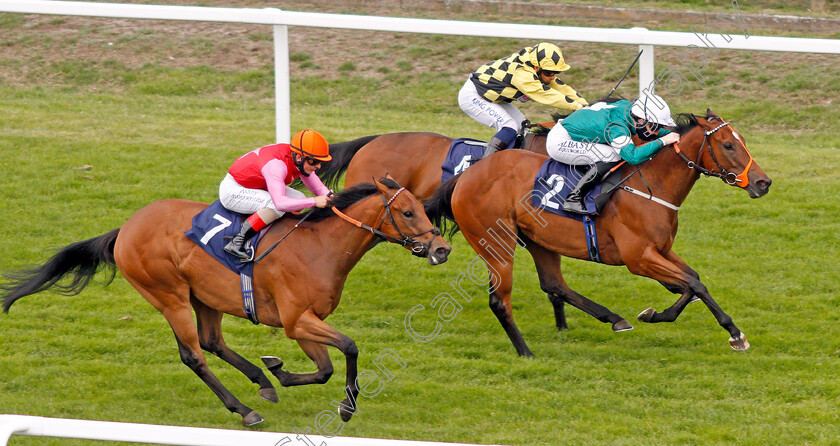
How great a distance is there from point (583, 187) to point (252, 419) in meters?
2.46

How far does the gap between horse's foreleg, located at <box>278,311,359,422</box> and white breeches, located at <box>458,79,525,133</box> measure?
106 inches

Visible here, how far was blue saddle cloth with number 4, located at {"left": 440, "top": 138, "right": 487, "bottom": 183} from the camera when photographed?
7.21 meters

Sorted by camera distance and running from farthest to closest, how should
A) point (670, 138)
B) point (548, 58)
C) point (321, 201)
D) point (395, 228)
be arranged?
point (548, 58)
point (670, 138)
point (321, 201)
point (395, 228)

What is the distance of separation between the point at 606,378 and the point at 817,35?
7968 mm

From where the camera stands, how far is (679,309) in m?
6.39

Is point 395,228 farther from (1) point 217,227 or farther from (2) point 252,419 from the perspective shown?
(2) point 252,419

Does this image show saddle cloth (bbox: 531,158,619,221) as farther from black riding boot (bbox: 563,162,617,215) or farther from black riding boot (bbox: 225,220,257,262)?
black riding boot (bbox: 225,220,257,262)

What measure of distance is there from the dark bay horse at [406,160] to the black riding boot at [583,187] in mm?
1045

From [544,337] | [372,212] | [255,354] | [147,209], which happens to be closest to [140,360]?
[255,354]

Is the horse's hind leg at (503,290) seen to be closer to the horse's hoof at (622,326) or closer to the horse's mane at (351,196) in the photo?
the horse's hoof at (622,326)

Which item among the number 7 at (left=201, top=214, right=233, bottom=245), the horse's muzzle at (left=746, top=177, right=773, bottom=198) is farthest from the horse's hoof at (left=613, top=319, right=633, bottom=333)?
the number 7 at (left=201, top=214, right=233, bottom=245)

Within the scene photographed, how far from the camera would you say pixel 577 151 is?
252 inches

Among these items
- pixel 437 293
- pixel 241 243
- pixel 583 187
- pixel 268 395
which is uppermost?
pixel 583 187

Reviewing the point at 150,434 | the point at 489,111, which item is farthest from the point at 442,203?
the point at 150,434
